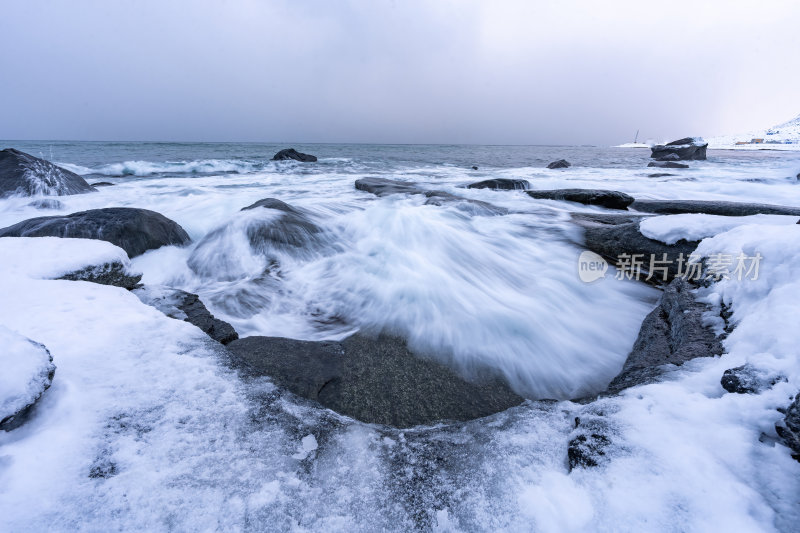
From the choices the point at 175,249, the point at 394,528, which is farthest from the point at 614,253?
the point at 175,249

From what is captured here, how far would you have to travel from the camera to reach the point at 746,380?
1.42m

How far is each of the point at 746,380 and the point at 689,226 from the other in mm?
3240

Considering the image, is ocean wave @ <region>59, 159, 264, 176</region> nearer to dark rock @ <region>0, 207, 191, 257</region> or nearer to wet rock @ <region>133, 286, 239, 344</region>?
dark rock @ <region>0, 207, 191, 257</region>

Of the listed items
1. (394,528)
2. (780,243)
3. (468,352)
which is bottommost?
(468,352)

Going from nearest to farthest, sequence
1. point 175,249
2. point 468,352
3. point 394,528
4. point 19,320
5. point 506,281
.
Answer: point 394,528
point 19,320
point 468,352
point 506,281
point 175,249

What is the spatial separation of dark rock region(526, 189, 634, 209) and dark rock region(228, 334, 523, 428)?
7.47 metres

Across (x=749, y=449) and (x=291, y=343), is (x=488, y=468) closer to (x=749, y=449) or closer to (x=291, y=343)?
(x=749, y=449)

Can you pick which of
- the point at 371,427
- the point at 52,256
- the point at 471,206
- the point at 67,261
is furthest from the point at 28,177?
the point at 371,427

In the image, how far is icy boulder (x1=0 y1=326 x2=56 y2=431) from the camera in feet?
4.20

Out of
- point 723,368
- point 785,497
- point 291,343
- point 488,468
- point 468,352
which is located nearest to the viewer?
point 785,497

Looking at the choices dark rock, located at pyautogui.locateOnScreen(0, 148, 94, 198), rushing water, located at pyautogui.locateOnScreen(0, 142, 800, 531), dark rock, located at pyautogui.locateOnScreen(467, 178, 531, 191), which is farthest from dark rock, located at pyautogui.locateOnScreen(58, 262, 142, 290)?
dark rock, located at pyautogui.locateOnScreen(467, 178, 531, 191)

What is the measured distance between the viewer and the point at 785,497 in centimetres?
103

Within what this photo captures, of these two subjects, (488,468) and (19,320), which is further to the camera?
(19,320)

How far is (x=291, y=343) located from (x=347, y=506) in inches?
64.7
